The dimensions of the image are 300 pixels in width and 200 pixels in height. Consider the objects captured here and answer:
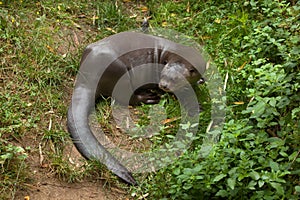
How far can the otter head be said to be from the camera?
4285 mm

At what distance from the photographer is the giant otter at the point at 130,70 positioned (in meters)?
4.26

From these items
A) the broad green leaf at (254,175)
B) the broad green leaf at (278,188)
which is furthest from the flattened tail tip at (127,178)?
the broad green leaf at (278,188)

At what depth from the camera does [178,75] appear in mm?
4273

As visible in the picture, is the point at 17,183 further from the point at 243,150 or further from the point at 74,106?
the point at 243,150

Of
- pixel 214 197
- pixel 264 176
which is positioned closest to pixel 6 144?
pixel 214 197

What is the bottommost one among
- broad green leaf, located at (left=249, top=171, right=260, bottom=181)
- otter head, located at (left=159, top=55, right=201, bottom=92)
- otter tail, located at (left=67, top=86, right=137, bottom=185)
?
otter tail, located at (left=67, top=86, right=137, bottom=185)

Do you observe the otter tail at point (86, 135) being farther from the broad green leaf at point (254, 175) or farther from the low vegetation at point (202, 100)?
the broad green leaf at point (254, 175)

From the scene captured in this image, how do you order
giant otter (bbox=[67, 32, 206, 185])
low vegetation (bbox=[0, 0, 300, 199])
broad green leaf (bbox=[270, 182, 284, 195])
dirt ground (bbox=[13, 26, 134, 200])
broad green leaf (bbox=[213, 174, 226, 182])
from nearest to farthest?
broad green leaf (bbox=[270, 182, 284, 195])
broad green leaf (bbox=[213, 174, 226, 182])
low vegetation (bbox=[0, 0, 300, 199])
dirt ground (bbox=[13, 26, 134, 200])
giant otter (bbox=[67, 32, 206, 185])

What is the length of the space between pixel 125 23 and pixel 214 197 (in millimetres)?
2540

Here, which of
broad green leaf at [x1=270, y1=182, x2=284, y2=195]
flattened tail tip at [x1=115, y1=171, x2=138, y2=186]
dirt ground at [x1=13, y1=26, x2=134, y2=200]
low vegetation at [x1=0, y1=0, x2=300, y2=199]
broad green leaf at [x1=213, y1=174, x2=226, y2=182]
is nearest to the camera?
broad green leaf at [x1=270, y1=182, x2=284, y2=195]

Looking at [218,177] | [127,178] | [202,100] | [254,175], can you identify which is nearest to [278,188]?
[254,175]

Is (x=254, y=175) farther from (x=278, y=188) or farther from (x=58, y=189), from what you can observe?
(x=58, y=189)

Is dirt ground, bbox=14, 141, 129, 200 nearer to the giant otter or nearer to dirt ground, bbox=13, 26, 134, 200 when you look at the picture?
dirt ground, bbox=13, 26, 134, 200

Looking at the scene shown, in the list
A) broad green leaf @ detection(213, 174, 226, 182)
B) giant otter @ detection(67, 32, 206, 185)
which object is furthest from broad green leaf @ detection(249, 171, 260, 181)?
giant otter @ detection(67, 32, 206, 185)
